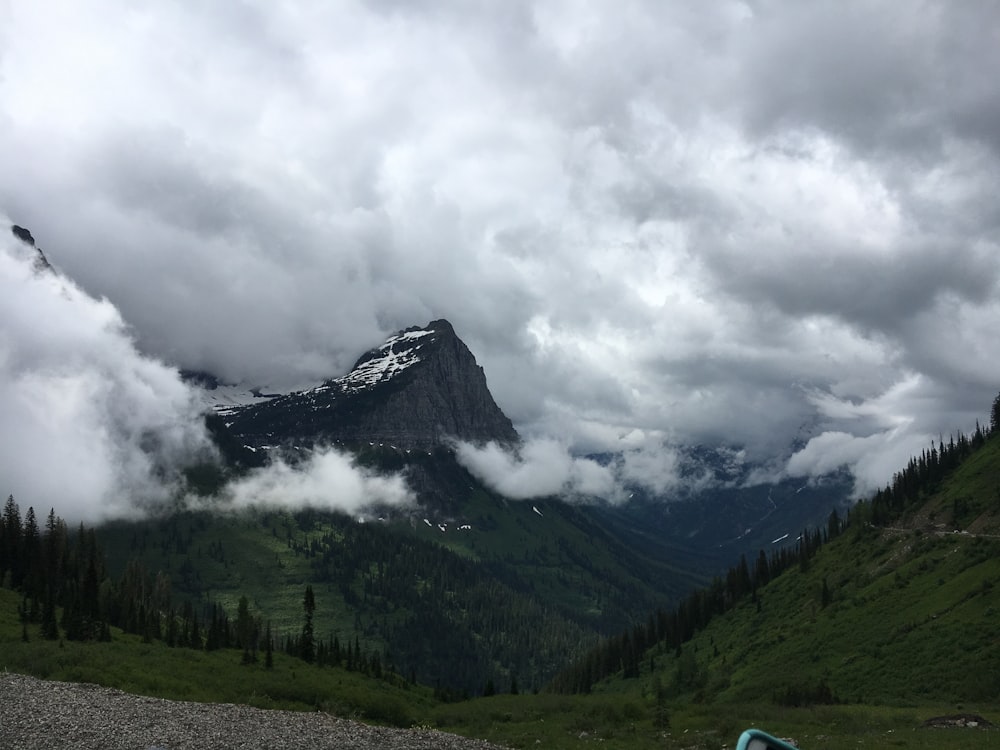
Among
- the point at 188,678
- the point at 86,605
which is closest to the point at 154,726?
the point at 188,678

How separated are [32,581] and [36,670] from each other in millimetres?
89561

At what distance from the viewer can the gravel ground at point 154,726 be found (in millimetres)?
38812

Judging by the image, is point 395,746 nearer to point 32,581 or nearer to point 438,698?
point 438,698

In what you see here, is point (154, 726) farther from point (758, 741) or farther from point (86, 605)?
point (86, 605)

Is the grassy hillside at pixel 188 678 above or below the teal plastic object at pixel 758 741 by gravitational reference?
below

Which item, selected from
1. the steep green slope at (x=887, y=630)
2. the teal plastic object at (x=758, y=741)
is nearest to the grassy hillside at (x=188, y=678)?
the steep green slope at (x=887, y=630)

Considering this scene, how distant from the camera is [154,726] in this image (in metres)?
42.2

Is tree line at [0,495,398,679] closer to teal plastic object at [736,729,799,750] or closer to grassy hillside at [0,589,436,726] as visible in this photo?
grassy hillside at [0,589,436,726]

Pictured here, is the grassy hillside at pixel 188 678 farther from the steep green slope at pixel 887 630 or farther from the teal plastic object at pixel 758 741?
the teal plastic object at pixel 758 741

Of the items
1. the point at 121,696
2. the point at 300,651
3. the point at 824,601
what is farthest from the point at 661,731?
the point at 824,601

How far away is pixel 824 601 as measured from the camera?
166375 mm

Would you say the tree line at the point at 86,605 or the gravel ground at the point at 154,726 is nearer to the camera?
the gravel ground at the point at 154,726

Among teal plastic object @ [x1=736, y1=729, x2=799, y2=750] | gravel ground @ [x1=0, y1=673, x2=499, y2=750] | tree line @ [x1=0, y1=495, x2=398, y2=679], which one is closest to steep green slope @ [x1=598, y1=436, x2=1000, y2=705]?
gravel ground @ [x1=0, y1=673, x2=499, y2=750]

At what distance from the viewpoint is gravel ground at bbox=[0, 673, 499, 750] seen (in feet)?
127
